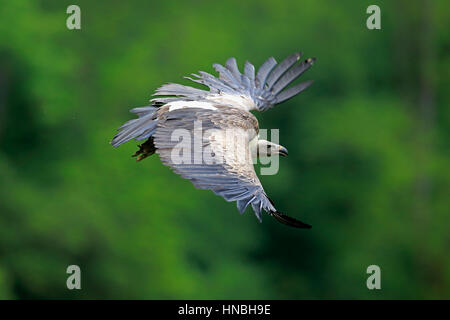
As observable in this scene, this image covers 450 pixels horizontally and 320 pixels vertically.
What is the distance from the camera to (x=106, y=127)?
19.0m

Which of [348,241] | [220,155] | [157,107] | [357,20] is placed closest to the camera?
[220,155]

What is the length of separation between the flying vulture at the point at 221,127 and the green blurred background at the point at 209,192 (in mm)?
8162

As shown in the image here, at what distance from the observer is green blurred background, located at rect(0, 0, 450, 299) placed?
17328mm

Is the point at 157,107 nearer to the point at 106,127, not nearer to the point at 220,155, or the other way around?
the point at 220,155

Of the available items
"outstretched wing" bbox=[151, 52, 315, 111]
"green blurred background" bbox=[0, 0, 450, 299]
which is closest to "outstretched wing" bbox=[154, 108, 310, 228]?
"outstretched wing" bbox=[151, 52, 315, 111]

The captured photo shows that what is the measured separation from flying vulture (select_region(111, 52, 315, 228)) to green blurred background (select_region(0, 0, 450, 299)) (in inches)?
321

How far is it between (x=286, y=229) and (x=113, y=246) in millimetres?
5827

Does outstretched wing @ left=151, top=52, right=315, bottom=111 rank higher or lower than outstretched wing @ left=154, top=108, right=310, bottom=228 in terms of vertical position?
higher

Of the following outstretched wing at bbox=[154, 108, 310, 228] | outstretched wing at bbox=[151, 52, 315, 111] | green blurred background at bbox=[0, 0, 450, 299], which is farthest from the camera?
green blurred background at bbox=[0, 0, 450, 299]

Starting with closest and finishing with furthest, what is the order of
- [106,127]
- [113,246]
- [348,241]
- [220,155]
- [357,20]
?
[220,155] → [113,246] → [106,127] → [348,241] → [357,20]

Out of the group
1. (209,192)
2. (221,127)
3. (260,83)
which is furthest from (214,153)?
(209,192)

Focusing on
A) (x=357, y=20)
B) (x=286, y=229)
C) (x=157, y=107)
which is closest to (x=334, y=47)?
(x=357, y=20)

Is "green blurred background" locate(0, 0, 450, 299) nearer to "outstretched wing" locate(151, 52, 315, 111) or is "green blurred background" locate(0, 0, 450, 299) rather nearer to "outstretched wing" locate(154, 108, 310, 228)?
"outstretched wing" locate(151, 52, 315, 111)

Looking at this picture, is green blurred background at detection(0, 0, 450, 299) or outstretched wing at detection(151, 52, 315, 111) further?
green blurred background at detection(0, 0, 450, 299)
